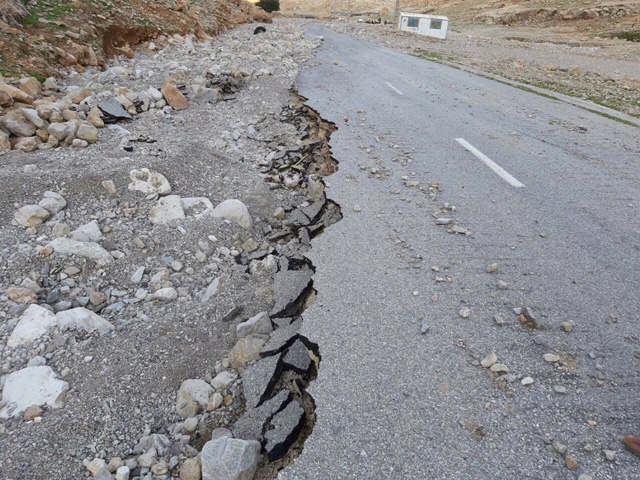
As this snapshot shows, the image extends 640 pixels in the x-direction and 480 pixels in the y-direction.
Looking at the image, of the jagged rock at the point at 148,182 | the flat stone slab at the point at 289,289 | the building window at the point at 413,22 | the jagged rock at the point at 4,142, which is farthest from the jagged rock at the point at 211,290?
the building window at the point at 413,22

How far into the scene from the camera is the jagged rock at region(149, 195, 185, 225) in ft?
13.0

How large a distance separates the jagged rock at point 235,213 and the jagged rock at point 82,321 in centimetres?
158

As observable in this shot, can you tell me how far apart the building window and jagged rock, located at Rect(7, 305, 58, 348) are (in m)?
29.1

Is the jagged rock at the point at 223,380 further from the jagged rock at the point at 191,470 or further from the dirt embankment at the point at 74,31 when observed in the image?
the dirt embankment at the point at 74,31

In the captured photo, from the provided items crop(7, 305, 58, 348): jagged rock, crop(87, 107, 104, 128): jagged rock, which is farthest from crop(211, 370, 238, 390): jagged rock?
crop(87, 107, 104, 128): jagged rock

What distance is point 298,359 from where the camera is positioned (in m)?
2.47

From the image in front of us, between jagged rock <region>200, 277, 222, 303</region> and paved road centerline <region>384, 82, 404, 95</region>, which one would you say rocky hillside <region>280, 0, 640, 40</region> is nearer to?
paved road centerline <region>384, 82, 404, 95</region>

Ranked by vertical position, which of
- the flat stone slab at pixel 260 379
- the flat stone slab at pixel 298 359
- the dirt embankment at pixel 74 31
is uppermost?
the dirt embankment at pixel 74 31

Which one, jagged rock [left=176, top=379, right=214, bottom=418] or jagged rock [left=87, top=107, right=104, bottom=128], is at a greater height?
jagged rock [left=87, top=107, right=104, bottom=128]

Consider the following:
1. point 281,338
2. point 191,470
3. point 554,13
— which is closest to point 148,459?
point 191,470

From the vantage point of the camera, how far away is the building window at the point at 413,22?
2668 cm

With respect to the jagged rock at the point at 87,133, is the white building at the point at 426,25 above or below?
above

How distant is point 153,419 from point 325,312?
1224 mm

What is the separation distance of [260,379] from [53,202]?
2.83 metres
